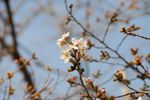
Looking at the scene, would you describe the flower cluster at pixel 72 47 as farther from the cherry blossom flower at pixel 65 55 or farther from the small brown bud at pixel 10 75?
the small brown bud at pixel 10 75

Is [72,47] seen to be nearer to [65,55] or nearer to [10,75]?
[65,55]

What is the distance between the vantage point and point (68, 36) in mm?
2557

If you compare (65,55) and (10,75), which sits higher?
(10,75)

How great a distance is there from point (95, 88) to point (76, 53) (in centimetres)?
27

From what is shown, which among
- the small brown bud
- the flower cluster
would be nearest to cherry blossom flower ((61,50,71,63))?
the flower cluster

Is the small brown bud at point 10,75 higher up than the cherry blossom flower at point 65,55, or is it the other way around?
the small brown bud at point 10,75

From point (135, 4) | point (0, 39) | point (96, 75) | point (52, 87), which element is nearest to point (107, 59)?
point (96, 75)

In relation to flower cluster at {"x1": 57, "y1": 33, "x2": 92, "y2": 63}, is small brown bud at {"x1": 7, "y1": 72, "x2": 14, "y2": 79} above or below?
above

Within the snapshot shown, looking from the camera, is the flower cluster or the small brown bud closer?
the flower cluster

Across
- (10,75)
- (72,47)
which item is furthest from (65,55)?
(10,75)

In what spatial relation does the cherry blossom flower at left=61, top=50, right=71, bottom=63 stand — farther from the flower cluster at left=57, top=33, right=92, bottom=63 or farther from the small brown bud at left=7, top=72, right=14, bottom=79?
the small brown bud at left=7, top=72, right=14, bottom=79

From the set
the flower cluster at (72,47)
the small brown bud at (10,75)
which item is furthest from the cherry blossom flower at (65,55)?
the small brown bud at (10,75)

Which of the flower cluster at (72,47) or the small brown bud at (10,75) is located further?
the small brown bud at (10,75)

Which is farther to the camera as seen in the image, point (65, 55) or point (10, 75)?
point (10, 75)
